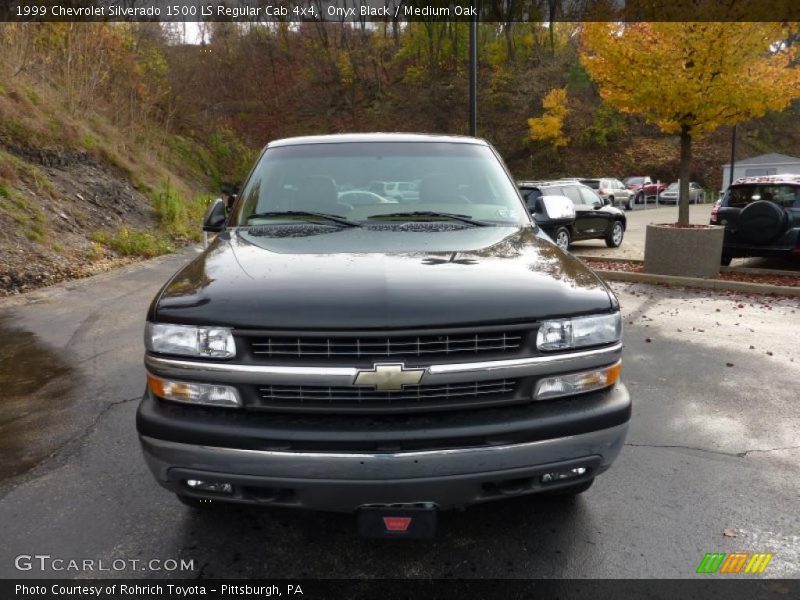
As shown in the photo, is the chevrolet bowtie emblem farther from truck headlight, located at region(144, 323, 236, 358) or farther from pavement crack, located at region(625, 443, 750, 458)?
pavement crack, located at region(625, 443, 750, 458)

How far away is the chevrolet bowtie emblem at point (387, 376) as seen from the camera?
2.30 m

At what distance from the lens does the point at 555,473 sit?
2410mm

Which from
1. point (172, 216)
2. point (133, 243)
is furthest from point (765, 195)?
point (172, 216)

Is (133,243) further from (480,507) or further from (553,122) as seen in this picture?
(553,122)

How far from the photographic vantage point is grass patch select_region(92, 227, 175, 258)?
12.1 metres

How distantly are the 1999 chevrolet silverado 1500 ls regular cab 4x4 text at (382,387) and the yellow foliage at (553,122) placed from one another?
50.0m

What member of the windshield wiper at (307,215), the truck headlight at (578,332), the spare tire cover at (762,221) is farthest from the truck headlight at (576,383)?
the spare tire cover at (762,221)

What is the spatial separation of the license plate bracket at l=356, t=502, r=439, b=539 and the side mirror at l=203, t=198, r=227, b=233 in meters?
2.21

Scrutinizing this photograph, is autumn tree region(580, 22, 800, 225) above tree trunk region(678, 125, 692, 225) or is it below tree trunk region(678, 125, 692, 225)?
above

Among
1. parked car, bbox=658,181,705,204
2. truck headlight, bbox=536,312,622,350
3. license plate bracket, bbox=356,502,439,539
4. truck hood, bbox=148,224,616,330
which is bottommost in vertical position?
parked car, bbox=658,181,705,204

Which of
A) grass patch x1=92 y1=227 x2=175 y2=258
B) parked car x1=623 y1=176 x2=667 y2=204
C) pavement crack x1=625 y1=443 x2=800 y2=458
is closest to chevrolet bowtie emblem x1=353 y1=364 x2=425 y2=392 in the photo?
pavement crack x1=625 y1=443 x2=800 y2=458

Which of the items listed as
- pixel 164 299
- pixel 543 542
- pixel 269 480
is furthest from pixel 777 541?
pixel 164 299

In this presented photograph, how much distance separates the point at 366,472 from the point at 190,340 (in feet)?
2.78

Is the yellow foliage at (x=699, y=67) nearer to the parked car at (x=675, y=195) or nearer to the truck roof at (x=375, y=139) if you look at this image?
the truck roof at (x=375, y=139)
